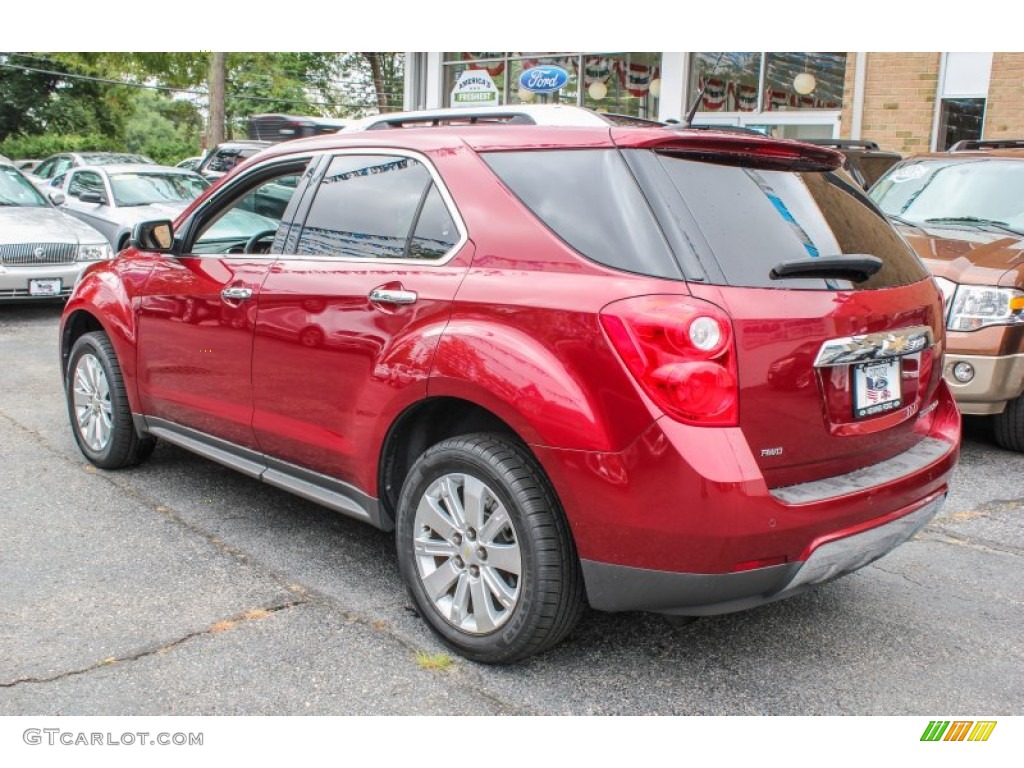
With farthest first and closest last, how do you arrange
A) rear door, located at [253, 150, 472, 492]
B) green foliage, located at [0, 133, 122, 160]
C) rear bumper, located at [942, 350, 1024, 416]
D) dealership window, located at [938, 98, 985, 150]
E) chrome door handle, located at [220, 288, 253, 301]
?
green foliage, located at [0, 133, 122, 160] → dealership window, located at [938, 98, 985, 150] → rear bumper, located at [942, 350, 1024, 416] → chrome door handle, located at [220, 288, 253, 301] → rear door, located at [253, 150, 472, 492]

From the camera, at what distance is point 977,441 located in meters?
6.44

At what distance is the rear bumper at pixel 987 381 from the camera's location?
18.8 ft

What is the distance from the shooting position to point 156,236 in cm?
466

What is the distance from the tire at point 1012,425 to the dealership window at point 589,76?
10195 millimetres

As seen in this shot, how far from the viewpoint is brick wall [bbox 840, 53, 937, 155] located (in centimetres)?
1316

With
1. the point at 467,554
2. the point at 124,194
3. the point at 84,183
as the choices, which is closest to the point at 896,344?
the point at 467,554

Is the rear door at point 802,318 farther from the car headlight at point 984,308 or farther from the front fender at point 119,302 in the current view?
the front fender at point 119,302

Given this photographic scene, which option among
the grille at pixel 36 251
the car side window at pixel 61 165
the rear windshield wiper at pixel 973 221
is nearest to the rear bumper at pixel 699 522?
the rear windshield wiper at pixel 973 221

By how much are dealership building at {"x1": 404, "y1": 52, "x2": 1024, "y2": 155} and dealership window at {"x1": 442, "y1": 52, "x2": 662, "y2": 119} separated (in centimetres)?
2

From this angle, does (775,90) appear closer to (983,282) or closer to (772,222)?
(983,282)

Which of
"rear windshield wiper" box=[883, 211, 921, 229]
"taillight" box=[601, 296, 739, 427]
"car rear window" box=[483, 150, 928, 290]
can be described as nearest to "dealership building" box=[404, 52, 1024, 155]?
"rear windshield wiper" box=[883, 211, 921, 229]

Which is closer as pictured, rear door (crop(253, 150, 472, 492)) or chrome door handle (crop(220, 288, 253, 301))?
rear door (crop(253, 150, 472, 492))

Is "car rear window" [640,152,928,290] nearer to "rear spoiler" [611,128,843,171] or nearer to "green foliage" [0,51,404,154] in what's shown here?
"rear spoiler" [611,128,843,171]

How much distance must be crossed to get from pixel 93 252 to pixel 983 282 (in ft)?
28.6
